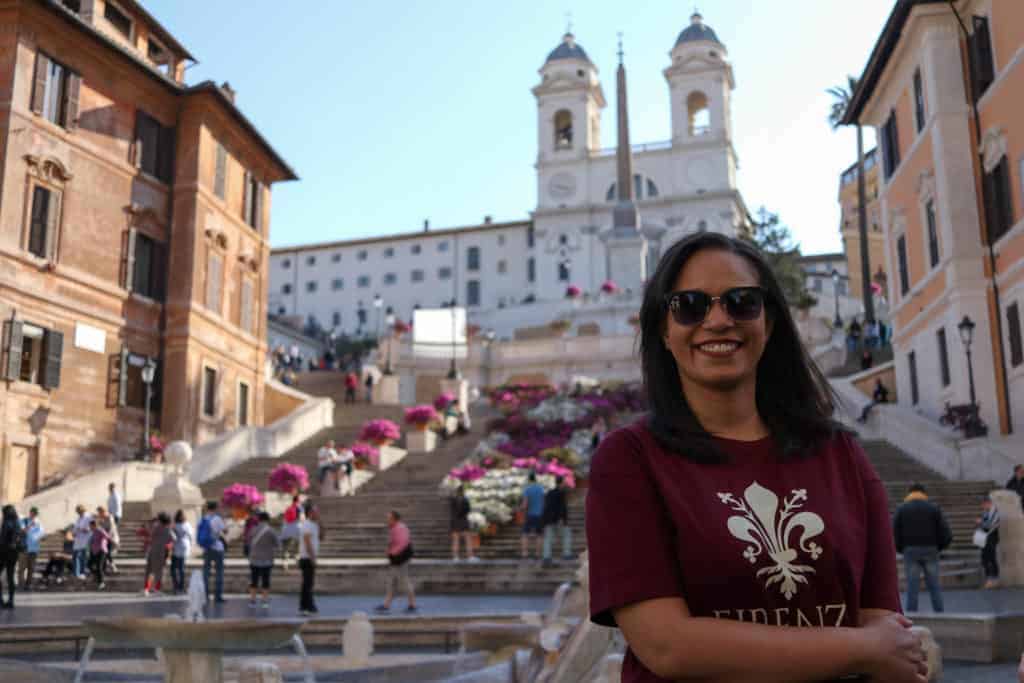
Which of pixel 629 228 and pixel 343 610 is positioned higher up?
pixel 629 228

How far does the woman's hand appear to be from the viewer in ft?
5.98

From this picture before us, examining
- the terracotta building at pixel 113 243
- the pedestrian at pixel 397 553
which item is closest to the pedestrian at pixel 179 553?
the pedestrian at pixel 397 553

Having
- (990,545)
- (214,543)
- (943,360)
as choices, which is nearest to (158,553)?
(214,543)

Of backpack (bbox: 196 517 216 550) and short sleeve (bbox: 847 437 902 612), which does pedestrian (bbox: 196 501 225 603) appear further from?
short sleeve (bbox: 847 437 902 612)

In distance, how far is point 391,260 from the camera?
3755 inches

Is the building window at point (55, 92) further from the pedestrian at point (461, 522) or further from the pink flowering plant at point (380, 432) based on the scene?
the pedestrian at point (461, 522)

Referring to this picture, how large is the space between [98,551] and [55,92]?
1554cm

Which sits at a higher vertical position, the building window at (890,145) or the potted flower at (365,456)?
the building window at (890,145)

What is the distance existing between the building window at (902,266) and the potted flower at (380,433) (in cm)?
1649

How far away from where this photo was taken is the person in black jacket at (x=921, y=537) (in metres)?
11.5

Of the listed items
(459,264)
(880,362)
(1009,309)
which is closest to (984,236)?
(1009,309)

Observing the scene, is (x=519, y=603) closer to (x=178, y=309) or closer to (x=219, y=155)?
(x=178, y=309)

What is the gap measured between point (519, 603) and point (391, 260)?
81.2 meters

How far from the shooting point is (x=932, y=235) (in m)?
27.7
